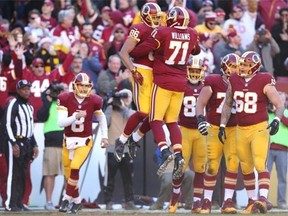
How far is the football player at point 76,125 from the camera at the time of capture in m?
17.2

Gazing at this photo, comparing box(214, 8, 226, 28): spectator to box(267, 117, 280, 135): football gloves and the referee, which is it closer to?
the referee

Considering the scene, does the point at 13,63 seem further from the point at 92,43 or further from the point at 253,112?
the point at 253,112

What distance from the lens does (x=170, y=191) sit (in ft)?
63.3

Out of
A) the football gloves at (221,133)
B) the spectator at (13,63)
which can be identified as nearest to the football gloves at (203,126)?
the football gloves at (221,133)

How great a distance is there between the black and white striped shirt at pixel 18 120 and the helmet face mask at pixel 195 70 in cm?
266

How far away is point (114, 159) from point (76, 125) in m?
2.15

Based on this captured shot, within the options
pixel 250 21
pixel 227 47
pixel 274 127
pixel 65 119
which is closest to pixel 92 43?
pixel 227 47

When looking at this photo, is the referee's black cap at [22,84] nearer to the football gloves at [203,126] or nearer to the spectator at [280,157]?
the football gloves at [203,126]

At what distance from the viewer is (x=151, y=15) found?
16.1 metres

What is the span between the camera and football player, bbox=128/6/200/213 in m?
15.9

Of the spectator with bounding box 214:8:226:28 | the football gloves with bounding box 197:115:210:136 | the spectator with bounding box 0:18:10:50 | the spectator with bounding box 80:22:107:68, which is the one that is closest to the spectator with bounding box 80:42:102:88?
the spectator with bounding box 80:22:107:68

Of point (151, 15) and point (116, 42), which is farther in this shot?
point (116, 42)

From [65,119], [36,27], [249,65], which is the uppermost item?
[36,27]

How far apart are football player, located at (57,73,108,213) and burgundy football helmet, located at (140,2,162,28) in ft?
5.22
